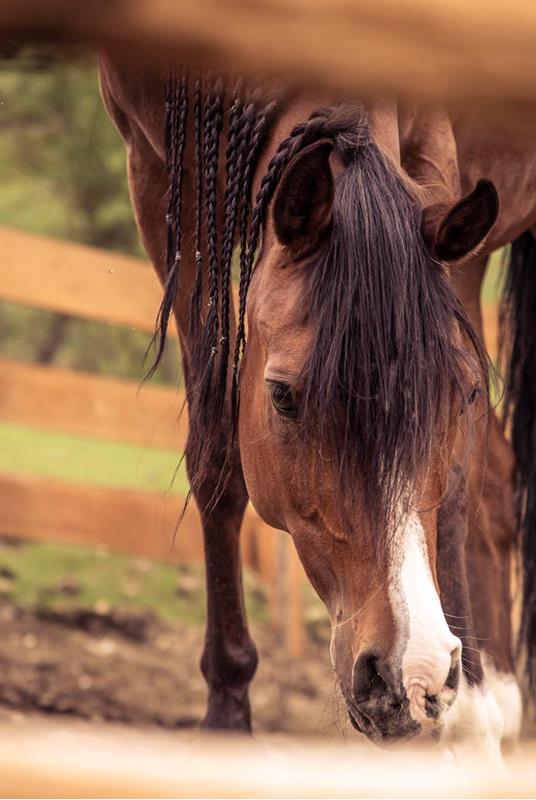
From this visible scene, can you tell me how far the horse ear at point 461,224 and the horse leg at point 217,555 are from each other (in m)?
0.85

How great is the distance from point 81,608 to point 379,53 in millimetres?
4380

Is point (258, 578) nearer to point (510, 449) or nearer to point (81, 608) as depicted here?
point (81, 608)

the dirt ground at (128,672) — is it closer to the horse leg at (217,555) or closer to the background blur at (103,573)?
the background blur at (103,573)

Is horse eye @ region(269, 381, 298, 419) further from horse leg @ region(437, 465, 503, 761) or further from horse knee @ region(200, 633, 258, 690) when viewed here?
horse knee @ region(200, 633, 258, 690)

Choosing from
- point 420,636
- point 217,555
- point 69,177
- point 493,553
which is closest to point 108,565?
point 493,553

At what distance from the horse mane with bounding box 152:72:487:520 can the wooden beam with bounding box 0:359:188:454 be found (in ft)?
10.6

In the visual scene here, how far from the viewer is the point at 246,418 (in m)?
1.92

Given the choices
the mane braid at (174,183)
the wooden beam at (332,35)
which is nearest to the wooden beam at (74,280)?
the mane braid at (174,183)

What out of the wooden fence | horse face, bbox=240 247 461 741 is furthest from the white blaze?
the wooden fence

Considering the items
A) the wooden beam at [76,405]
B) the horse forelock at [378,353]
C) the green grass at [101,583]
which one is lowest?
the green grass at [101,583]

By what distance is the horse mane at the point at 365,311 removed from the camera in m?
1.62

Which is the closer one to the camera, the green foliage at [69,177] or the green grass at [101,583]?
the green grass at [101,583]

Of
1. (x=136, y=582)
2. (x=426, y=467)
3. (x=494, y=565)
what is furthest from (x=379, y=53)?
(x=136, y=582)

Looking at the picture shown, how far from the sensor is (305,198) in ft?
5.80
